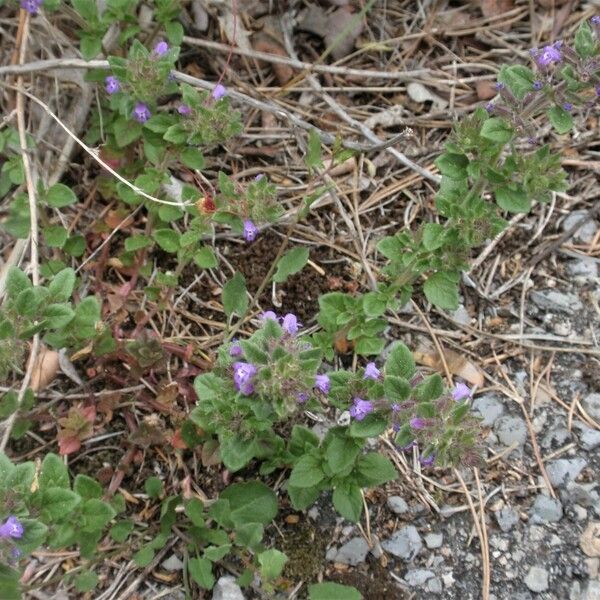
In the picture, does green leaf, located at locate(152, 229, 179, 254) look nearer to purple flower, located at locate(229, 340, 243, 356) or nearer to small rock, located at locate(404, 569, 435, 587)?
purple flower, located at locate(229, 340, 243, 356)

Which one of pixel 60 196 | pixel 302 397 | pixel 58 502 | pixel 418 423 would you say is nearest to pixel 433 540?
pixel 418 423

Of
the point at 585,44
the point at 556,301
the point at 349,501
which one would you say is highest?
the point at 585,44

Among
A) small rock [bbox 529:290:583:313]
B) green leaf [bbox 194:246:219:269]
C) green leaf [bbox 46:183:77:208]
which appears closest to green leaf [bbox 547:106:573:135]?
small rock [bbox 529:290:583:313]

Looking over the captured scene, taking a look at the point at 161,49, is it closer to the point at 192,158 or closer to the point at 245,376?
the point at 192,158

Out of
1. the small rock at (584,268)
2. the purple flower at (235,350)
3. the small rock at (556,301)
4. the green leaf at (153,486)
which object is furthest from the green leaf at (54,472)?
the small rock at (584,268)

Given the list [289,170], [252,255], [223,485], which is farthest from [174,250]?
[223,485]

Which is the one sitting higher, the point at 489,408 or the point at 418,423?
the point at 418,423

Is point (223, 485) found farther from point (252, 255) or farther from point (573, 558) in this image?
point (573, 558)
